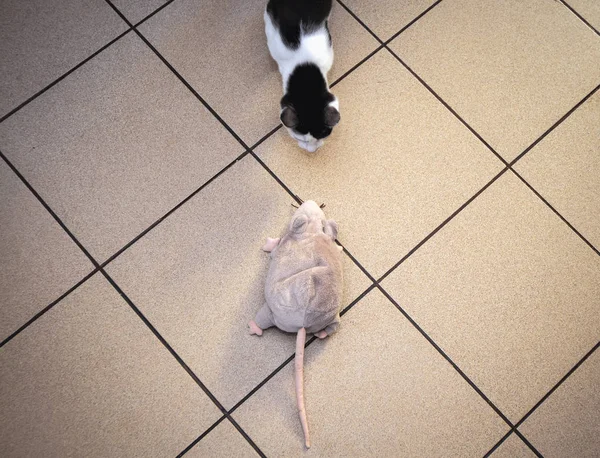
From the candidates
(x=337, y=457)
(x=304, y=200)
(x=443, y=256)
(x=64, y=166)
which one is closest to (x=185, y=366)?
(x=337, y=457)

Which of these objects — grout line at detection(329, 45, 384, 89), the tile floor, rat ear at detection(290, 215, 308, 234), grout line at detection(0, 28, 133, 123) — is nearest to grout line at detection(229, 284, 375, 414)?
the tile floor

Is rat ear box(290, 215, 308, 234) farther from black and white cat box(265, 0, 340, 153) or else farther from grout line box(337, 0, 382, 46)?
grout line box(337, 0, 382, 46)

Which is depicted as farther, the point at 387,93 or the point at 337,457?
the point at 387,93

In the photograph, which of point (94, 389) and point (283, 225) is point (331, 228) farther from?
point (94, 389)

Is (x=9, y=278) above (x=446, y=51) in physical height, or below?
above

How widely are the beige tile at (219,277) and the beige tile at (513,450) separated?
588mm

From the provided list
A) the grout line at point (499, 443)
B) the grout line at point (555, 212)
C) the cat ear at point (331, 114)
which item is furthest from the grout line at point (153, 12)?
the grout line at point (499, 443)

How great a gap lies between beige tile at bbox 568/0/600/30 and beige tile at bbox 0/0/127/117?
1.58 meters

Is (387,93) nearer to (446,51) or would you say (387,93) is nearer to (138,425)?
(446,51)

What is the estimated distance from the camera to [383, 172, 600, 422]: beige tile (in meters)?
1.53

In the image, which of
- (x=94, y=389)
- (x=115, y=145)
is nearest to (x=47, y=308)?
(x=94, y=389)

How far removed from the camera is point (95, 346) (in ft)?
4.88

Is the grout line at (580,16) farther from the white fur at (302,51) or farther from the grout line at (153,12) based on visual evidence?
the grout line at (153,12)

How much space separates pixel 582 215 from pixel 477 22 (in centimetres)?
74
